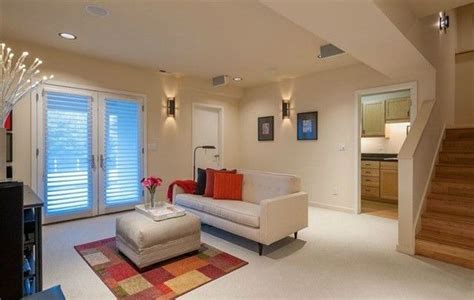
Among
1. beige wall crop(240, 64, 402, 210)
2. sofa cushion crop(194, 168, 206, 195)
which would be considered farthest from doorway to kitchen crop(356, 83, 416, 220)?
sofa cushion crop(194, 168, 206, 195)

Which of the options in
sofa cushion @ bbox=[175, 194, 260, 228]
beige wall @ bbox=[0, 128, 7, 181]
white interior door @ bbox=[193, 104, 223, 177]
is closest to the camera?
beige wall @ bbox=[0, 128, 7, 181]

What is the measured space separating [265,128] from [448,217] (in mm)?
3704

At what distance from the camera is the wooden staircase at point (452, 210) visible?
274 cm

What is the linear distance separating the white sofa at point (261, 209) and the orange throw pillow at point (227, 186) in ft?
0.30

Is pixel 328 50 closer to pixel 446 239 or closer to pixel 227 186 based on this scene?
pixel 227 186

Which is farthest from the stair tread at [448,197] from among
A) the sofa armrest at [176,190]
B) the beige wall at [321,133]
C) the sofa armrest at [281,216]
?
the sofa armrest at [176,190]

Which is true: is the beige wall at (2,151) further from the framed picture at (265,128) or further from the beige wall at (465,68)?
the beige wall at (465,68)

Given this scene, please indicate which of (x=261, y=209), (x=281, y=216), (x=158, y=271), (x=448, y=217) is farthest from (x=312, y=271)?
(x=448, y=217)

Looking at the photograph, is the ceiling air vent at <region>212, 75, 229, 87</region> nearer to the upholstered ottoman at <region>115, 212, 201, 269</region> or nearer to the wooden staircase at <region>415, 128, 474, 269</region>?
the upholstered ottoman at <region>115, 212, 201, 269</region>

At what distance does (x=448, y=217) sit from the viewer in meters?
3.03

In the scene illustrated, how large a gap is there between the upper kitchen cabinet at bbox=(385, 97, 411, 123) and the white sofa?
3.56 metres

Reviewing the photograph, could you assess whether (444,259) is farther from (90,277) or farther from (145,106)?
(145,106)

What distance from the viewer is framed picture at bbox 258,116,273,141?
593cm

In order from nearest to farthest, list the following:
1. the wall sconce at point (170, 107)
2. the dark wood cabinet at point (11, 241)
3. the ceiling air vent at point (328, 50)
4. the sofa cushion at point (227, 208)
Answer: the dark wood cabinet at point (11, 241), the sofa cushion at point (227, 208), the ceiling air vent at point (328, 50), the wall sconce at point (170, 107)
